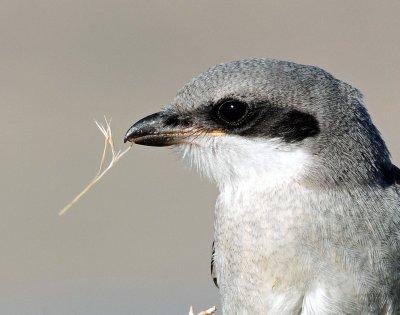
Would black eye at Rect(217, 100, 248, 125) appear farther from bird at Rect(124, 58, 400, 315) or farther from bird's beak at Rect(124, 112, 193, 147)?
bird's beak at Rect(124, 112, 193, 147)

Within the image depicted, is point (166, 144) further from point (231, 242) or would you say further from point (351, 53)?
point (351, 53)

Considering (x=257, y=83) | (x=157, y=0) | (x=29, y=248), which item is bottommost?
(x=29, y=248)

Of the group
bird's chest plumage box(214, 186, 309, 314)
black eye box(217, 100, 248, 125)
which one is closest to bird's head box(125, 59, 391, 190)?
black eye box(217, 100, 248, 125)

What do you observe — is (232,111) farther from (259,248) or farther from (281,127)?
(259,248)

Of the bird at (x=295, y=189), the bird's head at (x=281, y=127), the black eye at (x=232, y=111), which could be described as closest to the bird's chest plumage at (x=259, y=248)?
the bird at (x=295, y=189)

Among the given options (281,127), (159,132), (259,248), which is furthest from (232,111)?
(259,248)

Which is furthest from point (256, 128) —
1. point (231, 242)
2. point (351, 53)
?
point (351, 53)

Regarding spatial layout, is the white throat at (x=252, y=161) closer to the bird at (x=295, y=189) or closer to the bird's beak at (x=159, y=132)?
the bird at (x=295, y=189)
